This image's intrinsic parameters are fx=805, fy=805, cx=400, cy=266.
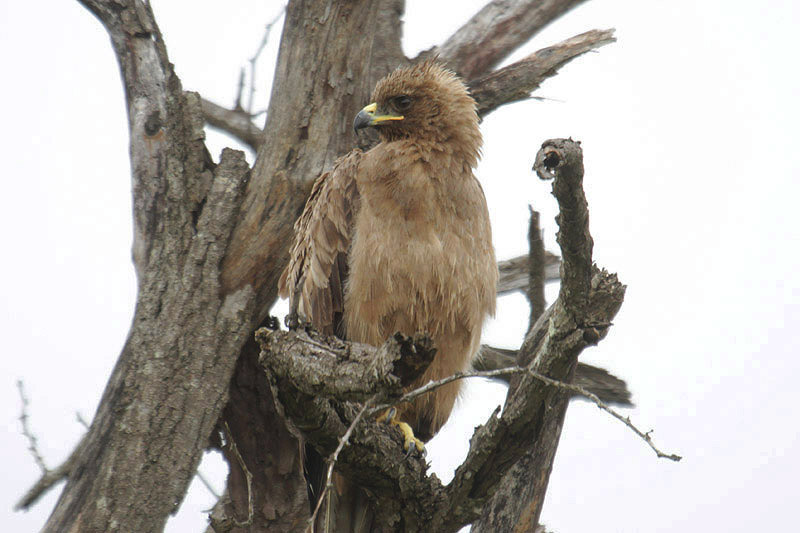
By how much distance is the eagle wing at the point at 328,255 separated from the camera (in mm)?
4242

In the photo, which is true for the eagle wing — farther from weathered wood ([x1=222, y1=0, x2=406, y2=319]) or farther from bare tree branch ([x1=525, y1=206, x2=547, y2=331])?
bare tree branch ([x1=525, y1=206, x2=547, y2=331])

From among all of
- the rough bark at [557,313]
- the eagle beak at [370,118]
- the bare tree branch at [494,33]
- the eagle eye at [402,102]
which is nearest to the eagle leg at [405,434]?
the rough bark at [557,313]

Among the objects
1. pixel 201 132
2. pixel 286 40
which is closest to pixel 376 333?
pixel 201 132

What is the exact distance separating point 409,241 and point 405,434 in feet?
3.09

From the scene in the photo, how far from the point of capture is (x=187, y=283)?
463 cm

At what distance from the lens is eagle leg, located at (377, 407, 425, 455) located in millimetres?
3619

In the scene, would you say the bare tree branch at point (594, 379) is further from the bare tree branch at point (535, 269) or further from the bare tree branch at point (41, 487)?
the bare tree branch at point (41, 487)

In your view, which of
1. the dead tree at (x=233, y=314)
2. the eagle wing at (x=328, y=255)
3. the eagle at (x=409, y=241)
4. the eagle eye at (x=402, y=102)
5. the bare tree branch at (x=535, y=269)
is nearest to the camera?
the eagle at (x=409, y=241)

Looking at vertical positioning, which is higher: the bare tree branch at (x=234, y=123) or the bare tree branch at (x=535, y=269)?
the bare tree branch at (x=234, y=123)

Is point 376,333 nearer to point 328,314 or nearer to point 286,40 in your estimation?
point 328,314

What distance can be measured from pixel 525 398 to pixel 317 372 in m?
0.90

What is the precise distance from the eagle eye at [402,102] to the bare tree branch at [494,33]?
4.27 ft

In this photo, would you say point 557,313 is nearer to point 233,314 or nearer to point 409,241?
point 409,241

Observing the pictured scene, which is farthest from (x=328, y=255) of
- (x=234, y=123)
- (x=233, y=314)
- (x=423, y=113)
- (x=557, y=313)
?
(x=234, y=123)
